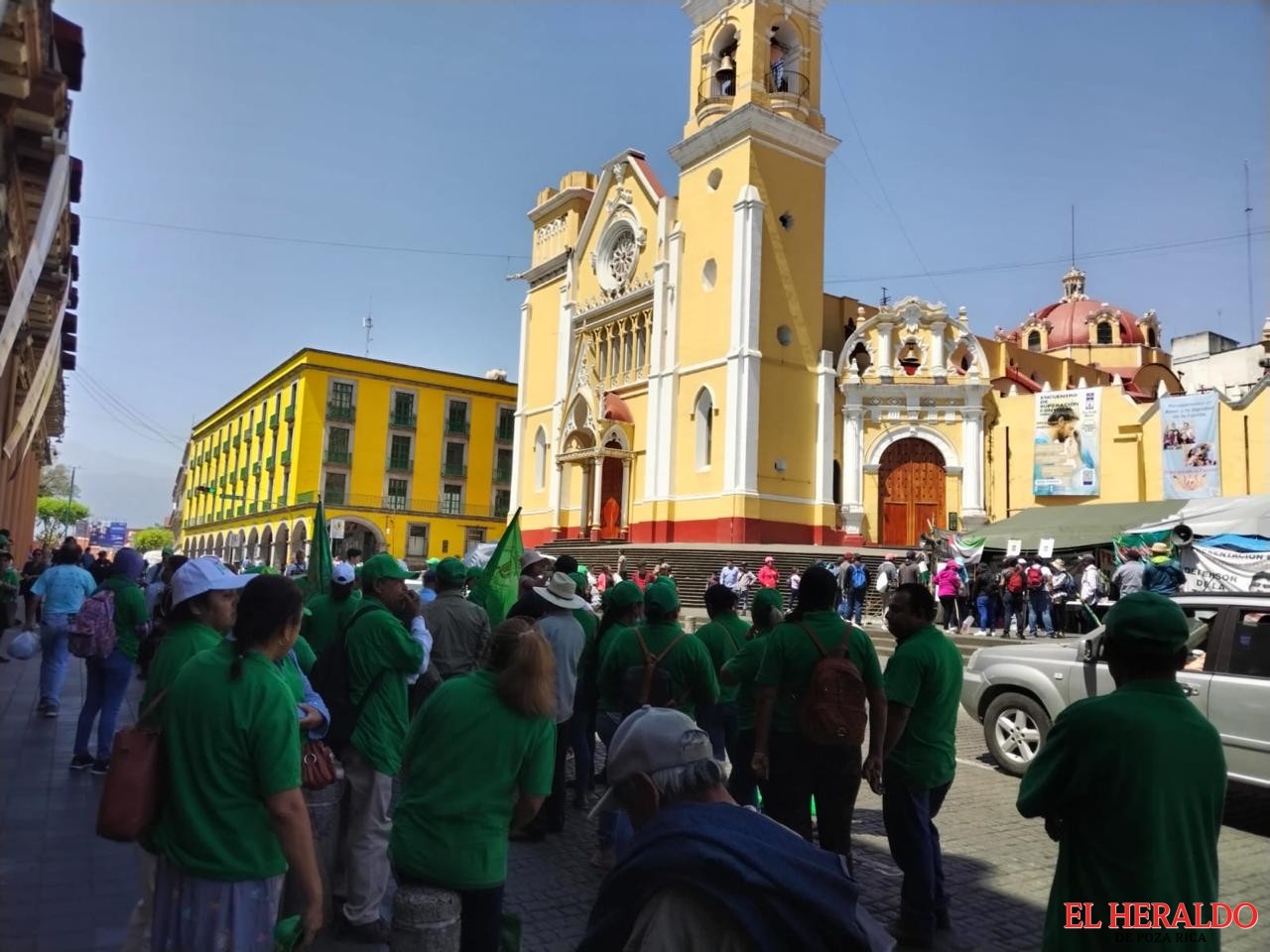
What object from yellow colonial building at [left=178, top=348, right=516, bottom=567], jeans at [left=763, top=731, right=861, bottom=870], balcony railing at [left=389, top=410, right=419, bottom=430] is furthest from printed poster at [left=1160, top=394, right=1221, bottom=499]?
balcony railing at [left=389, top=410, right=419, bottom=430]

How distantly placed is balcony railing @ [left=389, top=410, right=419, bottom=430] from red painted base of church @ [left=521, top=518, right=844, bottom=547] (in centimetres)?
2577

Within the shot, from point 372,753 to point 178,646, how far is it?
3.67 ft

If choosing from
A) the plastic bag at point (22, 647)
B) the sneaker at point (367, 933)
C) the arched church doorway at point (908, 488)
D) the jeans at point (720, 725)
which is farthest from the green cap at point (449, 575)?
the arched church doorway at point (908, 488)

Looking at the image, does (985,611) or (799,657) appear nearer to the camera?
(799,657)

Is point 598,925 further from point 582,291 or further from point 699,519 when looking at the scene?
point 582,291

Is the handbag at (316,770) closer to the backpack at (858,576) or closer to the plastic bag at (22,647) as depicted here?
the plastic bag at (22,647)

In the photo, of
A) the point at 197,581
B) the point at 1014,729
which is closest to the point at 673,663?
the point at 197,581

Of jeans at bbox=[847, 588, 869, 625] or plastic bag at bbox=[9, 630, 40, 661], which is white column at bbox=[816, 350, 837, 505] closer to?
jeans at bbox=[847, 588, 869, 625]

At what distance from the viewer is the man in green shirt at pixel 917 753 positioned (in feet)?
15.1

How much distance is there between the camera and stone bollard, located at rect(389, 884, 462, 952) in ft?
9.75

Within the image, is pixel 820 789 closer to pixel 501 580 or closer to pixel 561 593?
pixel 561 593

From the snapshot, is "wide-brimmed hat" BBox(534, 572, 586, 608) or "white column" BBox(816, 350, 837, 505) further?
"white column" BBox(816, 350, 837, 505)

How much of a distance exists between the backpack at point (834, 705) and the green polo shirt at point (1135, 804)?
1789 millimetres

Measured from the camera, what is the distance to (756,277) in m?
29.4
